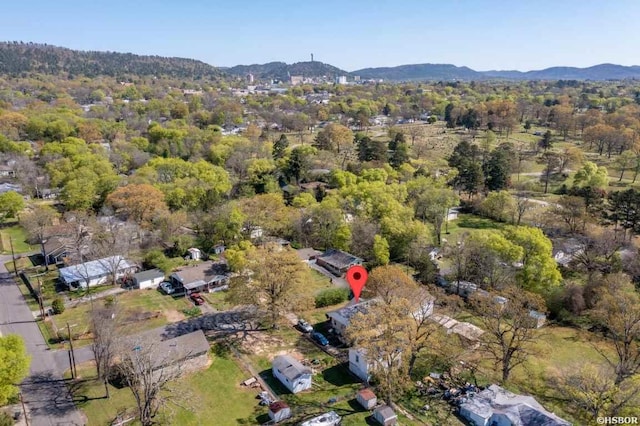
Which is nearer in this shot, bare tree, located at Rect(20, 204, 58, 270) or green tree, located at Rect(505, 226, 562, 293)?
green tree, located at Rect(505, 226, 562, 293)

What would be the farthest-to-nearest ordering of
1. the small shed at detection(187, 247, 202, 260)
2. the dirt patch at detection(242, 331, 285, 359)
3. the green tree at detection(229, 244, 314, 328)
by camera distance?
the small shed at detection(187, 247, 202, 260)
the green tree at detection(229, 244, 314, 328)
the dirt patch at detection(242, 331, 285, 359)

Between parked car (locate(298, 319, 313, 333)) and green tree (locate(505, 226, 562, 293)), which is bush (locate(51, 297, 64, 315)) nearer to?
parked car (locate(298, 319, 313, 333))

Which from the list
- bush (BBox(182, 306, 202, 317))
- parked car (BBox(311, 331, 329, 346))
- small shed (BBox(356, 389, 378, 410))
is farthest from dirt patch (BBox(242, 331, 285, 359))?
small shed (BBox(356, 389, 378, 410))

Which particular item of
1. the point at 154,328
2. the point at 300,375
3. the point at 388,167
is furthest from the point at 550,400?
the point at 388,167

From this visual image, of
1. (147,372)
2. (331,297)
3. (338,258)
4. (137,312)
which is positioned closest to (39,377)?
(137,312)

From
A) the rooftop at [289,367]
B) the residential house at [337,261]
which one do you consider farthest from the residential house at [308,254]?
the rooftop at [289,367]

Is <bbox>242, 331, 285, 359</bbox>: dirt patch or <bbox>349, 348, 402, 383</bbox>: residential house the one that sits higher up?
<bbox>349, 348, 402, 383</bbox>: residential house
